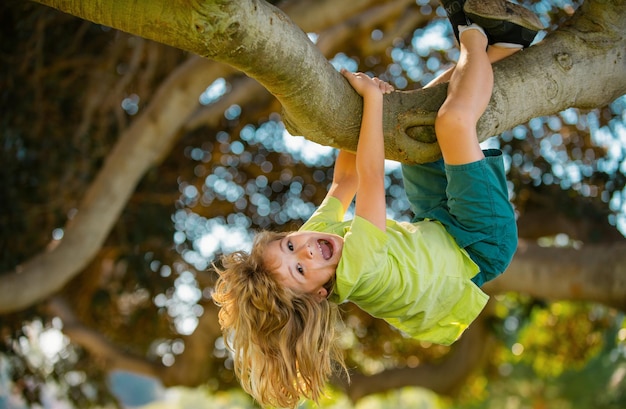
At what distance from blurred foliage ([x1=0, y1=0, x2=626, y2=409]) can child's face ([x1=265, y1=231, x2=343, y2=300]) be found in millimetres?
2818

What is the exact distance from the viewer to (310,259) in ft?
10.7

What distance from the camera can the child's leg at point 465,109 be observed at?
2805mm

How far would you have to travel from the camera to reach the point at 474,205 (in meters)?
3.20

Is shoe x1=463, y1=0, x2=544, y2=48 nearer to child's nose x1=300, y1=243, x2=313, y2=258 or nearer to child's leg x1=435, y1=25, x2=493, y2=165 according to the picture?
child's leg x1=435, y1=25, x2=493, y2=165

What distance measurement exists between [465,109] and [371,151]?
34 cm

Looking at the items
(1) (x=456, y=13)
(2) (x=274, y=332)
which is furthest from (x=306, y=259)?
(1) (x=456, y=13)

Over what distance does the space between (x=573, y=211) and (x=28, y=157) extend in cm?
457

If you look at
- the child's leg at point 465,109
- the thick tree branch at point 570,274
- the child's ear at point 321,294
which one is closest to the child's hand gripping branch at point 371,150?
the child's leg at point 465,109

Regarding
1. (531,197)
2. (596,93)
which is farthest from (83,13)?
(531,197)

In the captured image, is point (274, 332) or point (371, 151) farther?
point (274, 332)

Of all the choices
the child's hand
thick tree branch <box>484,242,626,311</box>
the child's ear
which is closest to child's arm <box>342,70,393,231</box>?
the child's hand

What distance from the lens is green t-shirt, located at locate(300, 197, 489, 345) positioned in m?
3.12

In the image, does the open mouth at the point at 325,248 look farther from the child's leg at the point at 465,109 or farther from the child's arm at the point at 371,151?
the child's leg at the point at 465,109

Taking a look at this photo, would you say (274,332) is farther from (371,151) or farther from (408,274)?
(371,151)
